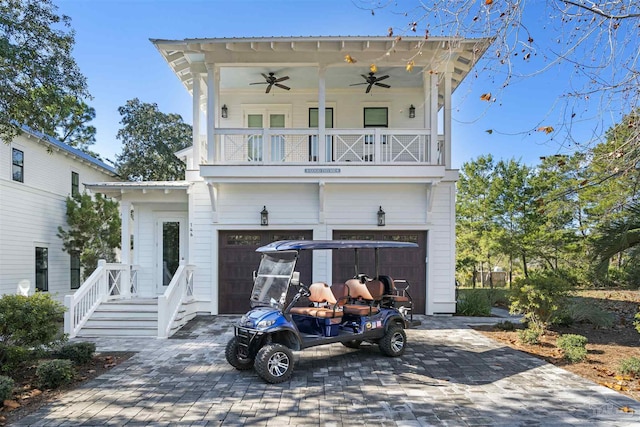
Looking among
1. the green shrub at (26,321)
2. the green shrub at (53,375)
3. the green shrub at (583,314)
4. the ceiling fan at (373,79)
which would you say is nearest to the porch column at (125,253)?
the green shrub at (26,321)

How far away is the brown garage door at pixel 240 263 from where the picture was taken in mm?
11820

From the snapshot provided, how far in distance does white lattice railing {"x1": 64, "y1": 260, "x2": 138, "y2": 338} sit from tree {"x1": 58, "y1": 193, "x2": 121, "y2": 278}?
532cm

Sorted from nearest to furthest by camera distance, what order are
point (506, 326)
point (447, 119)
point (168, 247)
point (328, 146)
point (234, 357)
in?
point (234, 357)
point (506, 326)
point (447, 119)
point (328, 146)
point (168, 247)

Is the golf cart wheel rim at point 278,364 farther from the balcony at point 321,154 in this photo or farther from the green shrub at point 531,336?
the balcony at point 321,154

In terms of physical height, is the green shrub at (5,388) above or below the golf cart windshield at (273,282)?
below

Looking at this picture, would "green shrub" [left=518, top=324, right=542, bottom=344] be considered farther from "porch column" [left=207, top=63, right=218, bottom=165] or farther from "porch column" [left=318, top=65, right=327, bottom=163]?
"porch column" [left=207, top=63, right=218, bottom=165]

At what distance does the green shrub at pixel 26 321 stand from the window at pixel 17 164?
994cm

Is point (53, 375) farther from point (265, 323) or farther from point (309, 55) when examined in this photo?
point (309, 55)

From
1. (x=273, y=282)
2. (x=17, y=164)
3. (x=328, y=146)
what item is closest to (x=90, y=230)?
(x=17, y=164)

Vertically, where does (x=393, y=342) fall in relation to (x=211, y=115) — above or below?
below

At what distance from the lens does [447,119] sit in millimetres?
11695

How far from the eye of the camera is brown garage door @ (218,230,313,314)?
11820 mm

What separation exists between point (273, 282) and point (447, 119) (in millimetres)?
7438

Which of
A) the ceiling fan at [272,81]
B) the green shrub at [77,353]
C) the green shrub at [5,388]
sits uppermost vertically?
the ceiling fan at [272,81]
